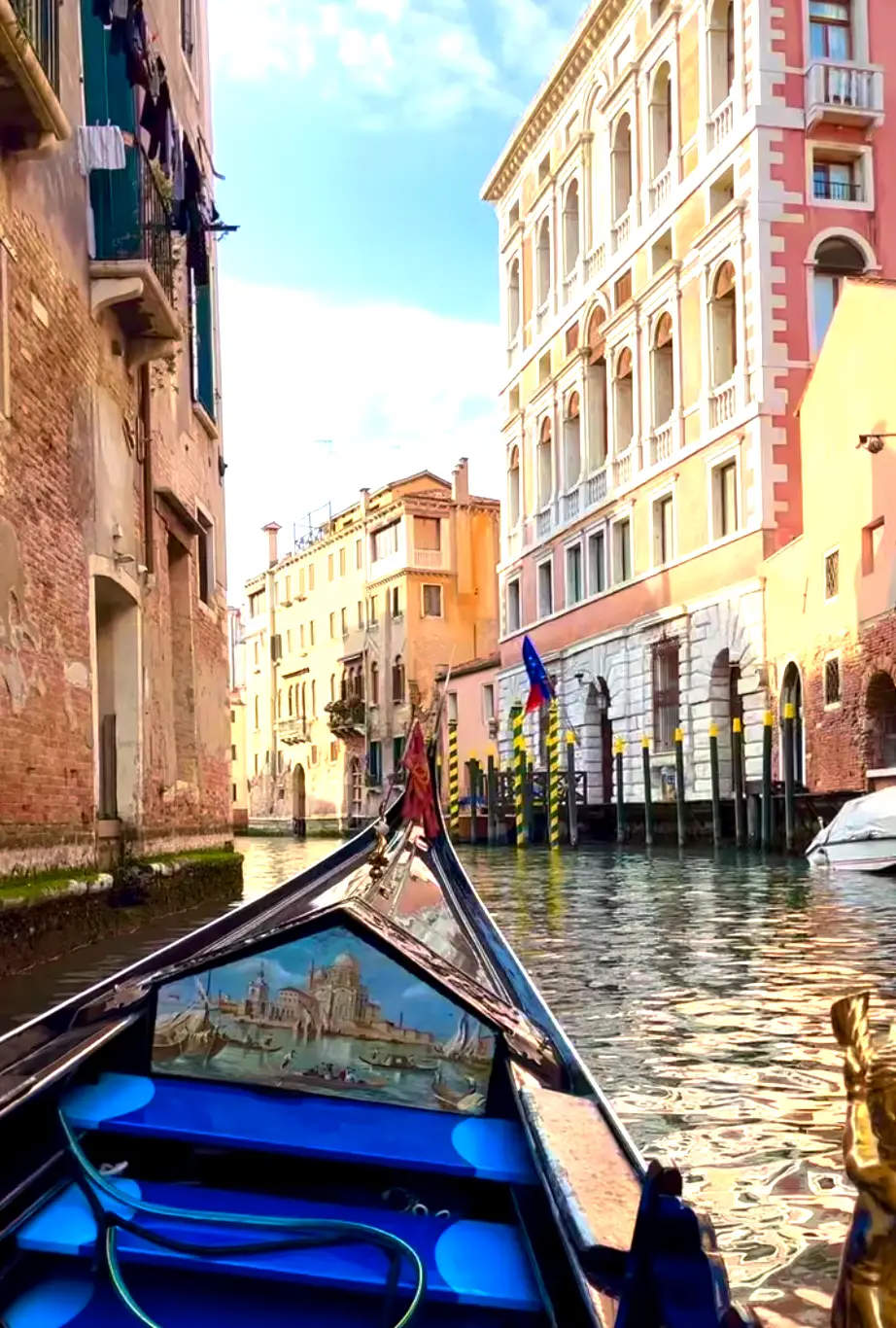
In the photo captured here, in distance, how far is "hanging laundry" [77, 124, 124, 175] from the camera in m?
5.84

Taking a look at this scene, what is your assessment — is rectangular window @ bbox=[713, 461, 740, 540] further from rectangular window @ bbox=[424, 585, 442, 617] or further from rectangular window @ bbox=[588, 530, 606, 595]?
rectangular window @ bbox=[424, 585, 442, 617]

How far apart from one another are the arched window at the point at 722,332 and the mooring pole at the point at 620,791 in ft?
14.3

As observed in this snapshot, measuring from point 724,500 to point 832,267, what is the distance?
2730mm

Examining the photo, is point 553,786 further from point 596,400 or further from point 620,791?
point 596,400

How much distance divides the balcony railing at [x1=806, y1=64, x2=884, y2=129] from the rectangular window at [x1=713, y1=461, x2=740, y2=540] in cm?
368

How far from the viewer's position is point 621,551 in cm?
1802

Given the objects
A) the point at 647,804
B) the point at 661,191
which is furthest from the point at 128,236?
the point at 661,191

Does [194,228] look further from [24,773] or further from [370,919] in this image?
[370,919]

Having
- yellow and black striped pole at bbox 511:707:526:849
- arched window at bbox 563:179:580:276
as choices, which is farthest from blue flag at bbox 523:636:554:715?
arched window at bbox 563:179:580:276

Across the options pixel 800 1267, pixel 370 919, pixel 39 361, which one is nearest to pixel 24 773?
pixel 39 361

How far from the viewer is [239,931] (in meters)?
2.62

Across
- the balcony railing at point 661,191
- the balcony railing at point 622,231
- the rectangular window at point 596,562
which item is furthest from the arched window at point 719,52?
the rectangular window at point 596,562

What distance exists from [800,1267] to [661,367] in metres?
16.1

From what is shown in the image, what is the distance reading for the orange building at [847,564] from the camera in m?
10.9
